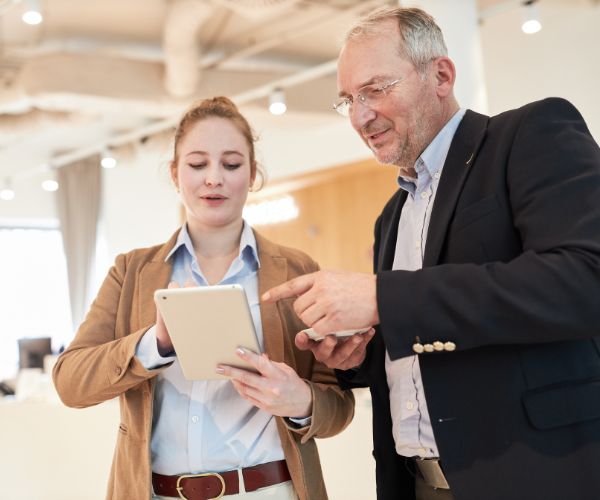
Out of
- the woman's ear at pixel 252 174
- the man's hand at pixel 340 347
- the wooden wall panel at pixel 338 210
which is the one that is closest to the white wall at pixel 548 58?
the wooden wall panel at pixel 338 210

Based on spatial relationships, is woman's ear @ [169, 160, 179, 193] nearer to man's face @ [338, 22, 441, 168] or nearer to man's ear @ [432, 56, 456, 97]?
man's face @ [338, 22, 441, 168]

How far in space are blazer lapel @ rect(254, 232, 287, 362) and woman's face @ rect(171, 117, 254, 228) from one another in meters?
0.13

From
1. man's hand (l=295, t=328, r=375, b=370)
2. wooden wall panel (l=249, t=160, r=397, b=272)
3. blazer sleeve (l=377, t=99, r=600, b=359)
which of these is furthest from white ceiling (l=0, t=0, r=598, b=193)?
blazer sleeve (l=377, t=99, r=600, b=359)

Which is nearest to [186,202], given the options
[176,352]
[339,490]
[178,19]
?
[176,352]

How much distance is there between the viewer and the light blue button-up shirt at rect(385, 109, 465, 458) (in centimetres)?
168

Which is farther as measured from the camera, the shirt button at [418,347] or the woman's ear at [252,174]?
the woman's ear at [252,174]

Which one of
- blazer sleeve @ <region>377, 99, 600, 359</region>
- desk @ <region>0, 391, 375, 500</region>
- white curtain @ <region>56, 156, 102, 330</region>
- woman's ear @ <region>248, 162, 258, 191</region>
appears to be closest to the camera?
blazer sleeve @ <region>377, 99, 600, 359</region>

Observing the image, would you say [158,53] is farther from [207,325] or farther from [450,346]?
[450,346]

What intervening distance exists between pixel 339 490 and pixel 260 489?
1493mm

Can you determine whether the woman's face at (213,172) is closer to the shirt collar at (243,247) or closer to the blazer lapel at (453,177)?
the shirt collar at (243,247)

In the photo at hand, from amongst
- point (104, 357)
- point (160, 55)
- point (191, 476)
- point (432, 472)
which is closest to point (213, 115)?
point (104, 357)

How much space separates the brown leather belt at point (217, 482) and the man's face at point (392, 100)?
2.71 feet

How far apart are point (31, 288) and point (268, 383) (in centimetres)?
1199

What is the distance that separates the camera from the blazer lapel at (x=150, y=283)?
6.64 ft
